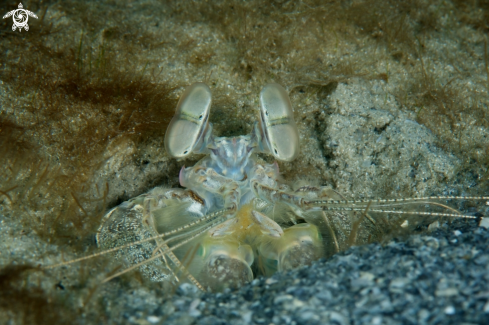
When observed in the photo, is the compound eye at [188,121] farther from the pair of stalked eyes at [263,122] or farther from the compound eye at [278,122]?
the compound eye at [278,122]

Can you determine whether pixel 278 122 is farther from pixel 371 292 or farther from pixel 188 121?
pixel 371 292

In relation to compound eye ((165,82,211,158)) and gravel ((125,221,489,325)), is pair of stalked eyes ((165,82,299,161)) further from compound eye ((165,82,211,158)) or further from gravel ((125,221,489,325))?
gravel ((125,221,489,325))

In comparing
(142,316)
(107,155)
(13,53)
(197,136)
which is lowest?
(142,316)

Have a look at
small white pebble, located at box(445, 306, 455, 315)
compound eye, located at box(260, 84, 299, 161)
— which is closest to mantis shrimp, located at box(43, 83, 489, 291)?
compound eye, located at box(260, 84, 299, 161)

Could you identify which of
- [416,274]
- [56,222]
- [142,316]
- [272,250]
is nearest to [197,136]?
[272,250]

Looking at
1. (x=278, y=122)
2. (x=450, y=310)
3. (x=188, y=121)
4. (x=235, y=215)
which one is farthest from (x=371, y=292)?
(x=188, y=121)

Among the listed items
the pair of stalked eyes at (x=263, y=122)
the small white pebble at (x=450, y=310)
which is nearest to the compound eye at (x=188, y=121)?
the pair of stalked eyes at (x=263, y=122)

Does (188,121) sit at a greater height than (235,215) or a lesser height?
greater

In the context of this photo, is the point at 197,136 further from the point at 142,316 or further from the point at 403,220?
the point at 403,220
